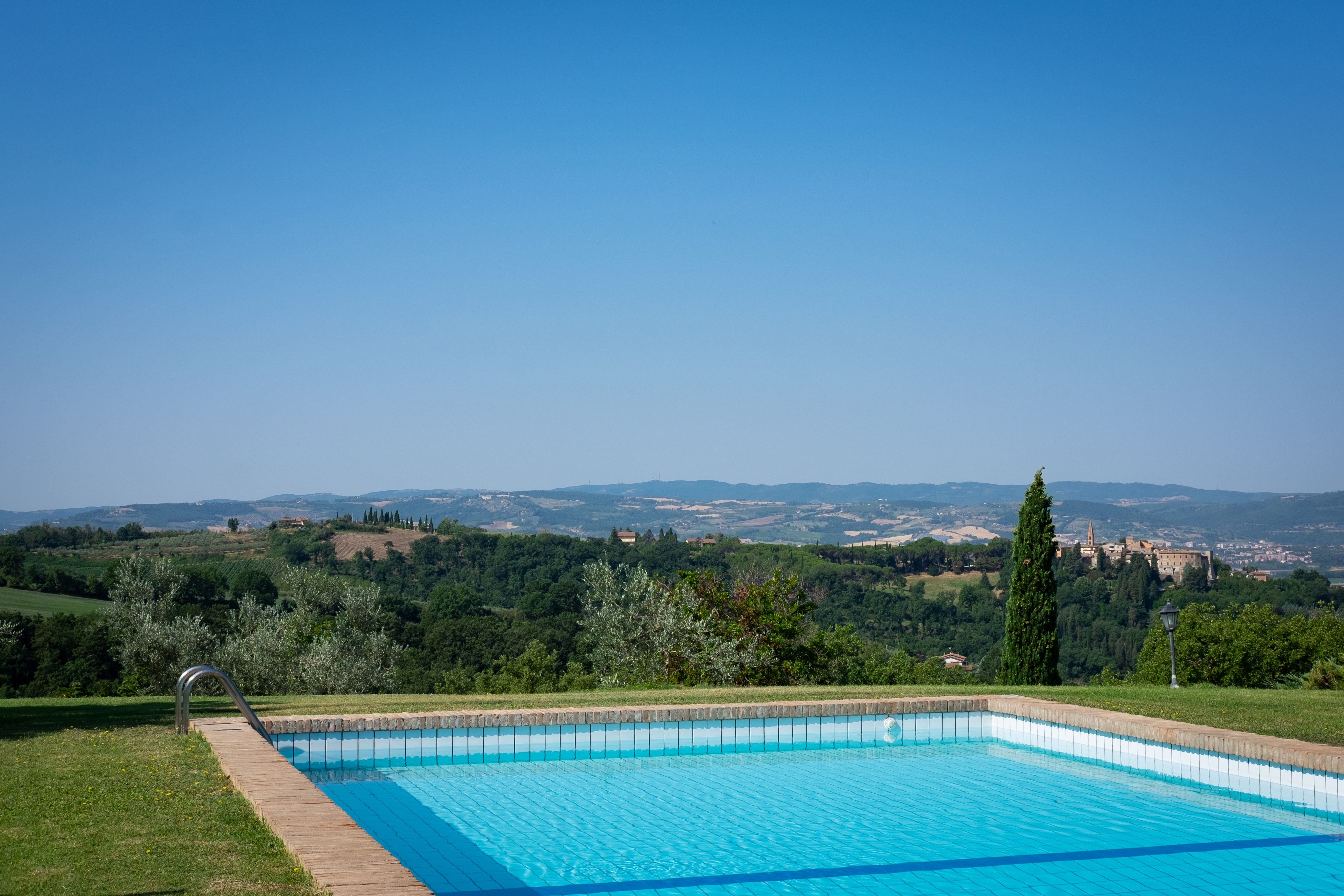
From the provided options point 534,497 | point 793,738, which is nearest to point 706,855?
point 793,738

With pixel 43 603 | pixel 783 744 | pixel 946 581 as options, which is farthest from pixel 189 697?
pixel 946 581

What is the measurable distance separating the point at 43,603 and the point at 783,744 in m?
35.4

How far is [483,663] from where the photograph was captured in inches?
1399

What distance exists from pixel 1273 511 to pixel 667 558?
285 feet

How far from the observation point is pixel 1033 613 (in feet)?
55.7

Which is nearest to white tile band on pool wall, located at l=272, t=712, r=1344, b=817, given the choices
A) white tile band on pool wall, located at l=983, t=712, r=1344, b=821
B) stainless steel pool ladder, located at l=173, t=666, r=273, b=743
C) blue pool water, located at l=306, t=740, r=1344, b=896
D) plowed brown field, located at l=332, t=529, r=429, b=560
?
white tile band on pool wall, located at l=983, t=712, r=1344, b=821

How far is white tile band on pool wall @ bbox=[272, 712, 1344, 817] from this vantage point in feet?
28.5

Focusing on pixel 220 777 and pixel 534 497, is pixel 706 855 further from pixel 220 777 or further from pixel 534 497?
pixel 534 497

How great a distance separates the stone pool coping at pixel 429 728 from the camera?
13.5 ft

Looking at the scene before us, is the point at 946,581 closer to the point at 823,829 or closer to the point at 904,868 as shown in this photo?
the point at 823,829

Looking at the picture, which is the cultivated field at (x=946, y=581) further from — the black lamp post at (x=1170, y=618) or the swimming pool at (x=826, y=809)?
the swimming pool at (x=826, y=809)

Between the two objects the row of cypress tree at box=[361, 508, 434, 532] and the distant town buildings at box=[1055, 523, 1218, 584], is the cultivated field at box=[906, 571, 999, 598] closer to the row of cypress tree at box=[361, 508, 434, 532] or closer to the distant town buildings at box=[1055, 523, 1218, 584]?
the distant town buildings at box=[1055, 523, 1218, 584]

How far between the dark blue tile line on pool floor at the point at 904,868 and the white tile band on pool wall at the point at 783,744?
1102mm

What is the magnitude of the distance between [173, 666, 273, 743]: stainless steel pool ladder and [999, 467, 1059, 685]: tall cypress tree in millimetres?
11936
